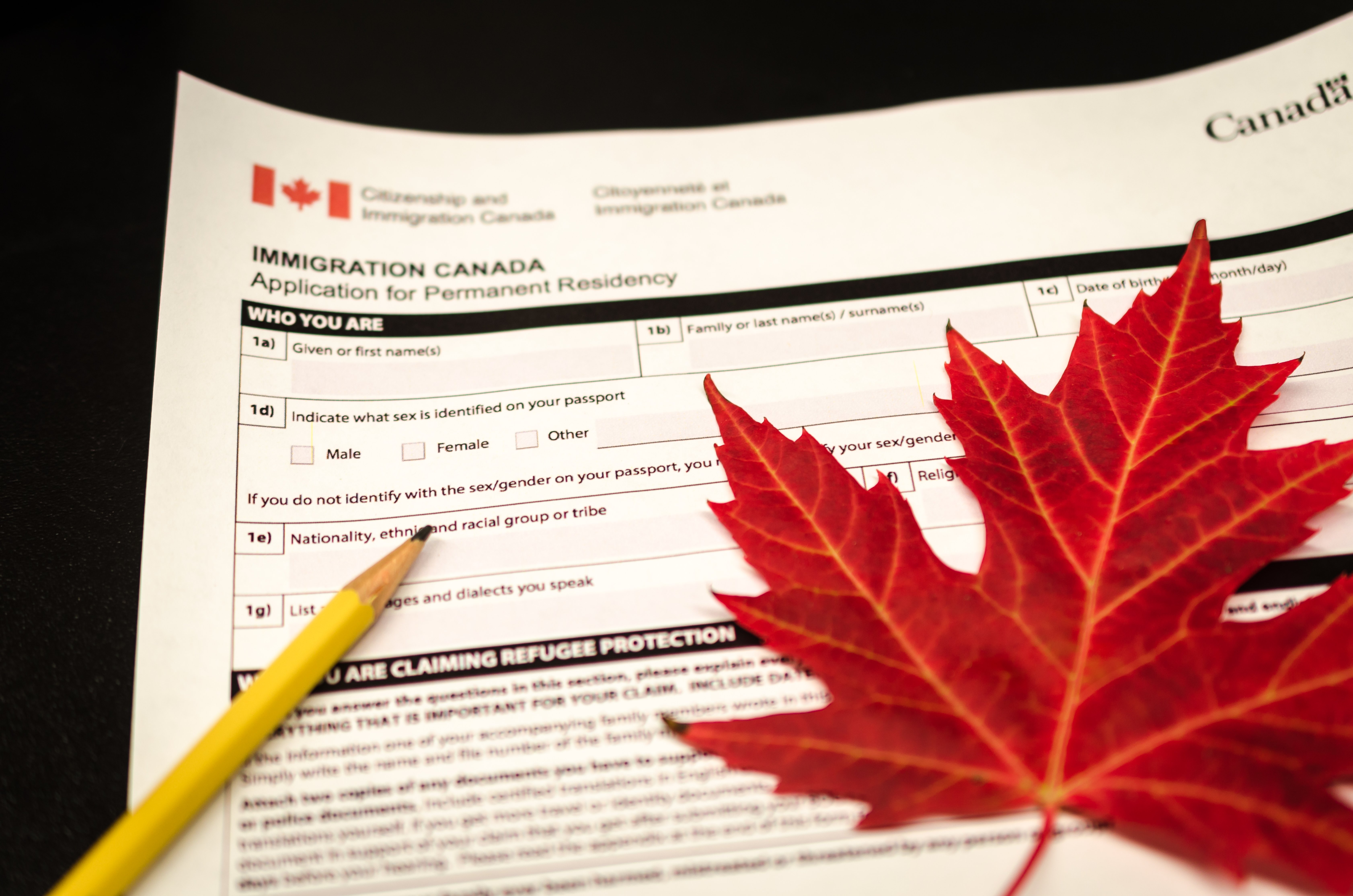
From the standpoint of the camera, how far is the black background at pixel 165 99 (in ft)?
1.33

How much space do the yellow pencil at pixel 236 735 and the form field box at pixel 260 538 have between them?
5 centimetres

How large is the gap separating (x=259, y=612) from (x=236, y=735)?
61 mm

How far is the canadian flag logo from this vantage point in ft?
1.69

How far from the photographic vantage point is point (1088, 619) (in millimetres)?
352

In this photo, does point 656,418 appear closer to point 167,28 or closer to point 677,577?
point 677,577

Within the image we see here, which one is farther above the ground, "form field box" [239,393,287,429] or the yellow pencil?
"form field box" [239,393,287,429]

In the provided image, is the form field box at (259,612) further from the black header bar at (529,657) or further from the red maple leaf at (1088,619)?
the red maple leaf at (1088,619)

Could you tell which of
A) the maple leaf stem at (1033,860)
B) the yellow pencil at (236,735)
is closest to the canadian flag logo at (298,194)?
the yellow pencil at (236,735)

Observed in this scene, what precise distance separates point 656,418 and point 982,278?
0.21 meters

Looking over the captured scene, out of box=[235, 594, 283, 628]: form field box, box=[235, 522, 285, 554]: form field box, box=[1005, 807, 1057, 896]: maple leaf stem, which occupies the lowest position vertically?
box=[1005, 807, 1057, 896]: maple leaf stem

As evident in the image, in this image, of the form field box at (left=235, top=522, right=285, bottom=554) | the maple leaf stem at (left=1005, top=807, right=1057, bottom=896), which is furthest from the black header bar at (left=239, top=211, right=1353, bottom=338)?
the maple leaf stem at (left=1005, top=807, right=1057, bottom=896)

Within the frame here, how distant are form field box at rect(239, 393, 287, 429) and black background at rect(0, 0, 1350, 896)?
0.06 m

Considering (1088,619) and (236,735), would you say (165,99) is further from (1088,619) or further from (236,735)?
(1088,619)

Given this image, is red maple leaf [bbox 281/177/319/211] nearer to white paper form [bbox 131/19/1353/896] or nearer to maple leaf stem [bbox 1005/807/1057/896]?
white paper form [bbox 131/19/1353/896]
